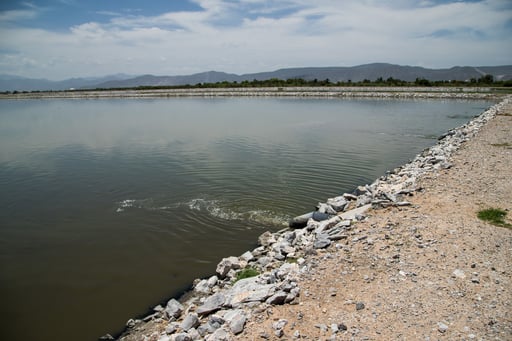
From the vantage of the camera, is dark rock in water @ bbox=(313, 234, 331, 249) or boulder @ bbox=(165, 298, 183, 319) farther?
dark rock in water @ bbox=(313, 234, 331, 249)

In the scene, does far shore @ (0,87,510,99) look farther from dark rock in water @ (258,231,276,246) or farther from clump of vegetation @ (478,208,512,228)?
dark rock in water @ (258,231,276,246)

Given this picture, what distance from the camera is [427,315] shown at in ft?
17.5

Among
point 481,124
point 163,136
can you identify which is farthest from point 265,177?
point 481,124

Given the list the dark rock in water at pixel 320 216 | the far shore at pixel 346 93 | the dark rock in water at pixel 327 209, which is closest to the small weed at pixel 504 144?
the dark rock in water at pixel 327 209

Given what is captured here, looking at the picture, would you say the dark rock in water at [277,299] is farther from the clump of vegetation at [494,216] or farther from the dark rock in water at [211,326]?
the clump of vegetation at [494,216]

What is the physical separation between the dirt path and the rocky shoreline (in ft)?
0.51

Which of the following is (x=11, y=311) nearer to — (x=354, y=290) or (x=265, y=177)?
(x=354, y=290)

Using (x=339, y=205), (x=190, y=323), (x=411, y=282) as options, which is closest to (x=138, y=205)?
(x=339, y=205)

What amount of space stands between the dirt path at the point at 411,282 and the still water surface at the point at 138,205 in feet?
13.0

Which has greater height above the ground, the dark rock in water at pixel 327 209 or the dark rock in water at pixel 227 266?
the dark rock in water at pixel 327 209

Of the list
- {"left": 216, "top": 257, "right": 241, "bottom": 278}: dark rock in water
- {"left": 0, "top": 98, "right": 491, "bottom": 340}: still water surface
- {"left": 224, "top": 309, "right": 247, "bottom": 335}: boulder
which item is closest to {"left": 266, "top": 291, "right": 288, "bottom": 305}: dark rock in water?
{"left": 224, "top": 309, "right": 247, "bottom": 335}: boulder

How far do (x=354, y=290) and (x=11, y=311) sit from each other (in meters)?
8.16

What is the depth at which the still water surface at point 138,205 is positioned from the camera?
8406mm

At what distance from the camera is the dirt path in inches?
203
